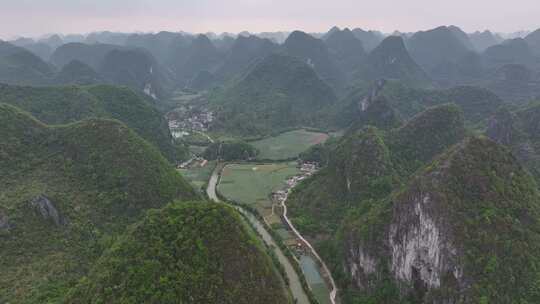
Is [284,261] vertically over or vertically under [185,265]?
under

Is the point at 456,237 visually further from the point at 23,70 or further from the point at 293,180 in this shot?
the point at 23,70

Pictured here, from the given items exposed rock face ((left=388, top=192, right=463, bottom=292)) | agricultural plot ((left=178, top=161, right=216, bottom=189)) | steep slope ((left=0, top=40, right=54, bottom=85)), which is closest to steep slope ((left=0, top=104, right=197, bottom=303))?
agricultural plot ((left=178, top=161, right=216, bottom=189))

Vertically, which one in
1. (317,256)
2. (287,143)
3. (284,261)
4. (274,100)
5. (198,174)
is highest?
(274,100)

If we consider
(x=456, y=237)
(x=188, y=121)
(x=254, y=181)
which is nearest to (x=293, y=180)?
(x=254, y=181)

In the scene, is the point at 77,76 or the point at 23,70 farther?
the point at 23,70

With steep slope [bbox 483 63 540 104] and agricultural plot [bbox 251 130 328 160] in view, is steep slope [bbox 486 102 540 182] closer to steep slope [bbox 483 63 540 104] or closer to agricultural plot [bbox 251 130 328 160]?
agricultural plot [bbox 251 130 328 160]

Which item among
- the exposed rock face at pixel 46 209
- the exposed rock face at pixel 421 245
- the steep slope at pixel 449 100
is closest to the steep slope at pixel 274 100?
the steep slope at pixel 449 100

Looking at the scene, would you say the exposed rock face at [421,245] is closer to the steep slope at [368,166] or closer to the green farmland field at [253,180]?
the steep slope at [368,166]

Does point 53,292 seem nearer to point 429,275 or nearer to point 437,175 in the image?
point 429,275
